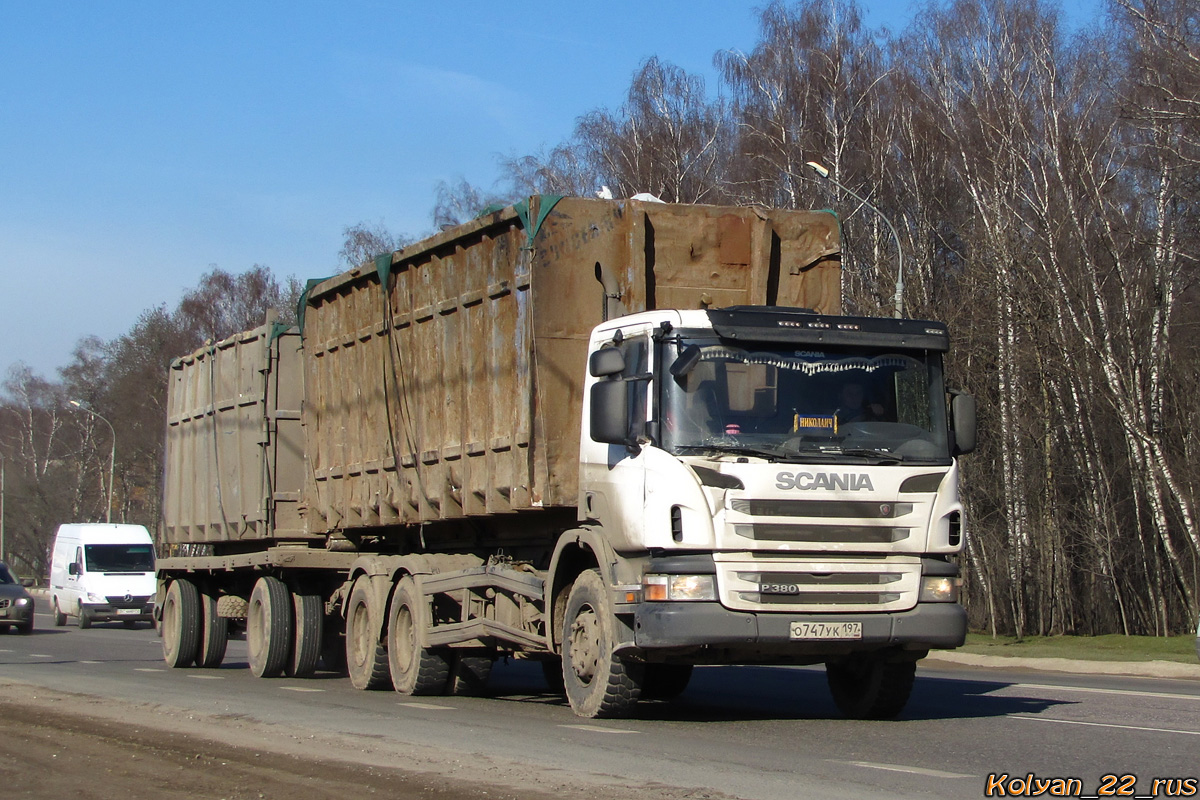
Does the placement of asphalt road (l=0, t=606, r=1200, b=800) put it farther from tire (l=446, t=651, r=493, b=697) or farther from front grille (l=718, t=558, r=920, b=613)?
front grille (l=718, t=558, r=920, b=613)

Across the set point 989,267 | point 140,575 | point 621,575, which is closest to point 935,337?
point 621,575

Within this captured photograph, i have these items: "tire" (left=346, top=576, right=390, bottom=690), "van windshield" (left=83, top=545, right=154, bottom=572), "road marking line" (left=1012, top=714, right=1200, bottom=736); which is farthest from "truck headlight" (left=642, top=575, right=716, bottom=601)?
"van windshield" (left=83, top=545, right=154, bottom=572)

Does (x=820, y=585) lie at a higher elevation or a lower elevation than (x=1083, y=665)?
higher

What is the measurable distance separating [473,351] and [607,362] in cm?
283

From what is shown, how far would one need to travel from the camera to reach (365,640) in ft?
47.0

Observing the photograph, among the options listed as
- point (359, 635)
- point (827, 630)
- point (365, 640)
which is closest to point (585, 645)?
point (827, 630)

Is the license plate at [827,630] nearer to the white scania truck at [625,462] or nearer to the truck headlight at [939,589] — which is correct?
the white scania truck at [625,462]

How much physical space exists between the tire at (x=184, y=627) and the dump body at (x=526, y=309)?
5.37 metres

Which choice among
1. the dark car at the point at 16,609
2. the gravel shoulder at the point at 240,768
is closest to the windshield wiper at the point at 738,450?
the gravel shoulder at the point at 240,768

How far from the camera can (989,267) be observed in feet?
90.1

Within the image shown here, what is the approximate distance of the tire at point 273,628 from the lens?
16.1 meters

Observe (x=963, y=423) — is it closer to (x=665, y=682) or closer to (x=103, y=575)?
(x=665, y=682)

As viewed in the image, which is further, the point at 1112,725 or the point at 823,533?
the point at 1112,725

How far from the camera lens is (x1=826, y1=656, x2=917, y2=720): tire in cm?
1088
